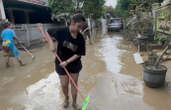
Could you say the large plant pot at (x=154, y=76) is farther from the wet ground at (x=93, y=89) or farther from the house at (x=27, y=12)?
the house at (x=27, y=12)

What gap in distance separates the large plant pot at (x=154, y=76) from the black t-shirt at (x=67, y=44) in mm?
1631

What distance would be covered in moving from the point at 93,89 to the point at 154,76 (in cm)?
131

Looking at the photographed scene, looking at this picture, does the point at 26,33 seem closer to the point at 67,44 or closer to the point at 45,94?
the point at 45,94

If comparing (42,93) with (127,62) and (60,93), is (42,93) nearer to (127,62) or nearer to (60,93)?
(60,93)

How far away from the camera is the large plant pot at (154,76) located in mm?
3000

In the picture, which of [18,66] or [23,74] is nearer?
[23,74]

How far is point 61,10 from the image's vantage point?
1085 cm

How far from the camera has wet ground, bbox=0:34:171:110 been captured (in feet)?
8.99

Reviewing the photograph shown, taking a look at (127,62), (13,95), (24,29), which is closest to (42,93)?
(13,95)

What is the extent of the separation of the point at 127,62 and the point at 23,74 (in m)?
3.37

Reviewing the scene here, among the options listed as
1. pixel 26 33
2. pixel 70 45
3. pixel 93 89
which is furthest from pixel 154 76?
pixel 26 33

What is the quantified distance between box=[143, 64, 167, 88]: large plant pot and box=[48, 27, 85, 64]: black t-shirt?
1631 millimetres

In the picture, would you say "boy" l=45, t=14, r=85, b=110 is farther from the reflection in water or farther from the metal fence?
the metal fence

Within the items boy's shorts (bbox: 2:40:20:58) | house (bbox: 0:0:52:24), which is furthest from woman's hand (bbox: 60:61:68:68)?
house (bbox: 0:0:52:24)
